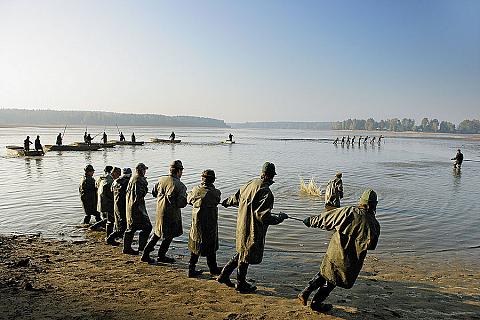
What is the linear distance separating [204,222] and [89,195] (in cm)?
569

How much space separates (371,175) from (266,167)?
76.7ft

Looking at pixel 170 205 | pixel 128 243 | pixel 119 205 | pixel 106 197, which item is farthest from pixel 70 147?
pixel 170 205

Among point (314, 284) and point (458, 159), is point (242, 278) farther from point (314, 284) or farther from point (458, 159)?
point (458, 159)

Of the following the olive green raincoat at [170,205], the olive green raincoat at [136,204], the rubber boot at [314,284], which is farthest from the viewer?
the olive green raincoat at [136,204]

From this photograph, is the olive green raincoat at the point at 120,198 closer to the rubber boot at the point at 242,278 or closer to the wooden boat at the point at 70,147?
the rubber boot at the point at 242,278

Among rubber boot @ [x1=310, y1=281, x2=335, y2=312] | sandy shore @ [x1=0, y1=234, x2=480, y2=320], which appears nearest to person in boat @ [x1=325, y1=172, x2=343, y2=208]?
sandy shore @ [x1=0, y1=234, x2=480, y2=320]

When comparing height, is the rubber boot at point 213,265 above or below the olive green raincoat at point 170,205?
below

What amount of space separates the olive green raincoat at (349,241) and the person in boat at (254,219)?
39.4 inches

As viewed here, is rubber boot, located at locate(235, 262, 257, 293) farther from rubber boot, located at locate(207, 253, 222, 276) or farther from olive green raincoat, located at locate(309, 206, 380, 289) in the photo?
olive green raincoat, located at locate(309, 206, 380, 289)

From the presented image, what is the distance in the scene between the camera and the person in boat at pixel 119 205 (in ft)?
30.9

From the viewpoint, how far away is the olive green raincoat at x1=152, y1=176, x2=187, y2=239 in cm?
787

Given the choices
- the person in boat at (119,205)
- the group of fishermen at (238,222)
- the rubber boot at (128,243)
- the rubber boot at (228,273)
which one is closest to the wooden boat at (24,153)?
the group of fishermen at (238,222)

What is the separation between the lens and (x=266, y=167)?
6656 mm

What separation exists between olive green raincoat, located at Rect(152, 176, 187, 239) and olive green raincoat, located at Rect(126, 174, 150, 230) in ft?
2.49
